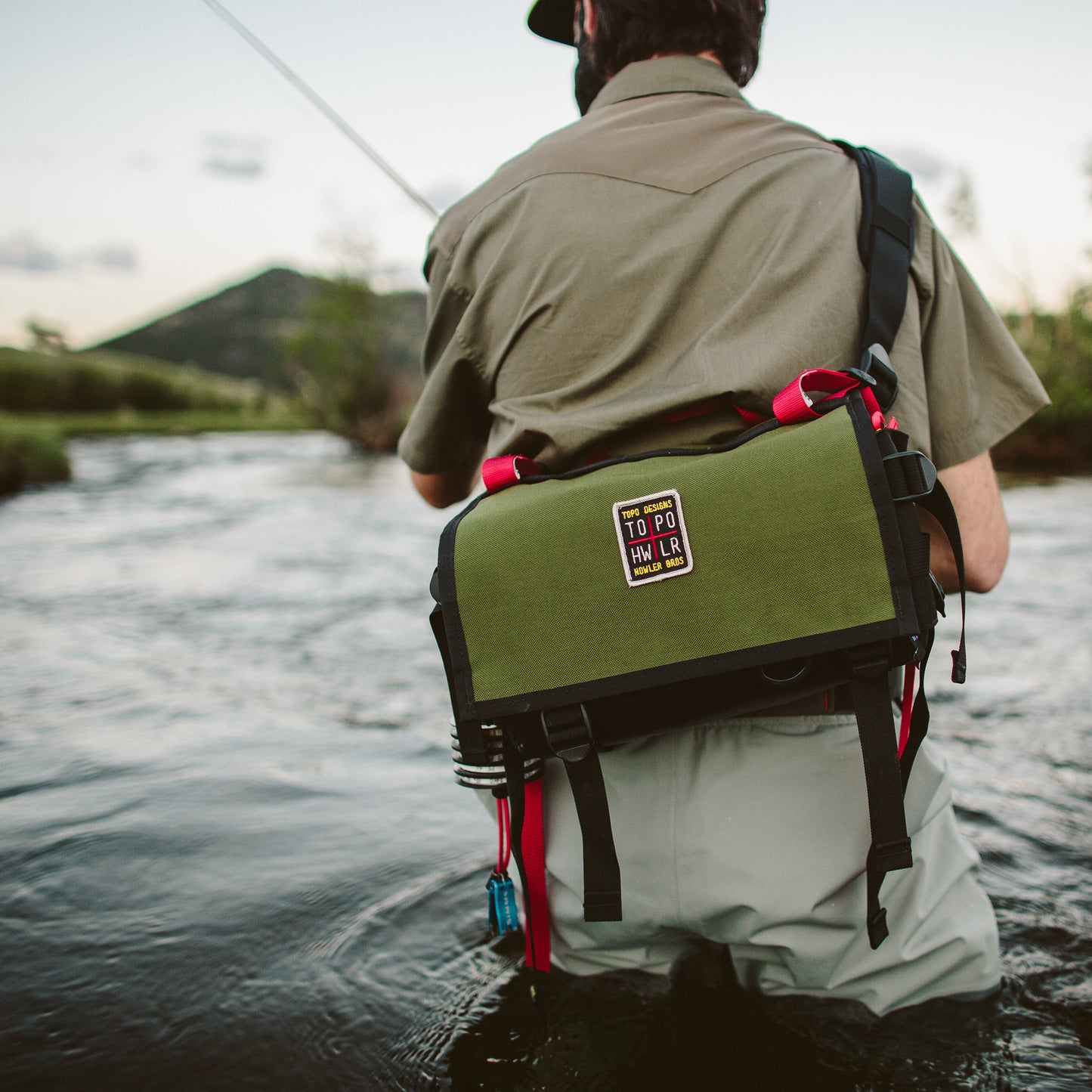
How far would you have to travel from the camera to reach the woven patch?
1367mm

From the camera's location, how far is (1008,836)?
2916 millimetres

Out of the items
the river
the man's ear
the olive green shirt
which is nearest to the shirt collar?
the olive green shirt

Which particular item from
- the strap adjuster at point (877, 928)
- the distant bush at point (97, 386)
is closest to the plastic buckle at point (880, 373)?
the strap adjuster at point (877, 928)

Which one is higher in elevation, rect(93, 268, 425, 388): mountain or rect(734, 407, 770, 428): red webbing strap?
rect(93, 268, 425, 388): mountain

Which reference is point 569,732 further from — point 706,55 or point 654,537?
point 706,55

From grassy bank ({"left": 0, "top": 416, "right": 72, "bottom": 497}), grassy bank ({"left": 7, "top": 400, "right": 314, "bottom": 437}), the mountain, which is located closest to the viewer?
grassy bank ({"left": 0, "top": 416, "right": 72, "bottom": 497})

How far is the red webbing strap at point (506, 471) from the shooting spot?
5.12 ft

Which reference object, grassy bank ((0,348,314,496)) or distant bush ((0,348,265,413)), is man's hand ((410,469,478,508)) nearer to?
grassy bank ((0,348,314,496))

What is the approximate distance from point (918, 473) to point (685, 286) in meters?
0.47

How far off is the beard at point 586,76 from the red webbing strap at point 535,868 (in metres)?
1.37

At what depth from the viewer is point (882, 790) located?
4.52 ft

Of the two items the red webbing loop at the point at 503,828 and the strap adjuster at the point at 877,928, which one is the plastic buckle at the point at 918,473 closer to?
the strap adjuster at the point at 877,928

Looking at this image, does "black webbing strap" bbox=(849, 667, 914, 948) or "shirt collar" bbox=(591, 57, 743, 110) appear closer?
"black webbing strap" bbox=(849, 667, 914, 948)

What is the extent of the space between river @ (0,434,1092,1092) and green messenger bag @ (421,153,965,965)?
537 millimetres
